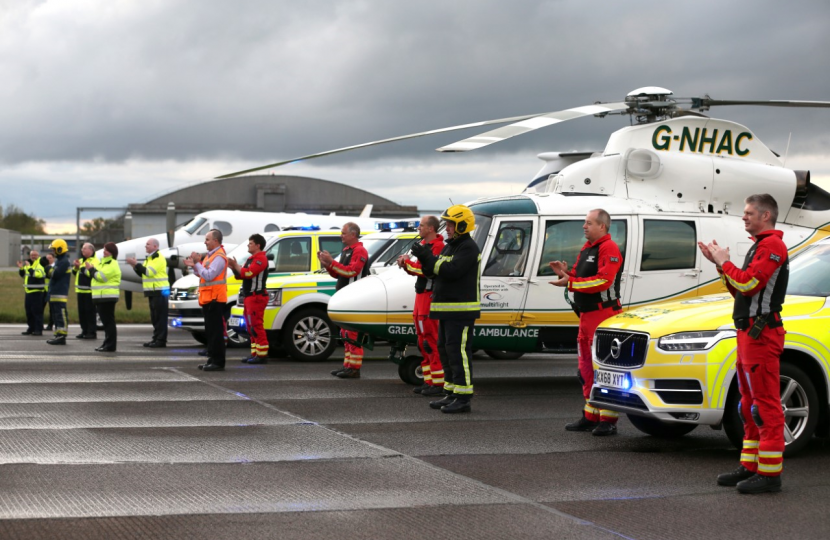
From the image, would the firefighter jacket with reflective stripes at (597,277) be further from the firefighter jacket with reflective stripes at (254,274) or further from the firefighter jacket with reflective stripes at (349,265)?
the firefighter jacket with reflective stripes at (254,274)

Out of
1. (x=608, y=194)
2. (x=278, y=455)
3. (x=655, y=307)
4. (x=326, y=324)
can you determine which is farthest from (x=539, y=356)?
(x=278, y=455)

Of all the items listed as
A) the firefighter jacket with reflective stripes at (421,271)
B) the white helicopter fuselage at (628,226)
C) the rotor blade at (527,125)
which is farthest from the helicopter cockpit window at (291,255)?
the rotor blade at (527,125)

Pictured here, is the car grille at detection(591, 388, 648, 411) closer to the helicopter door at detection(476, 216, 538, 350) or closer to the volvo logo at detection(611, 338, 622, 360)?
the volvo logo at detection(611, 338, 622, 360)

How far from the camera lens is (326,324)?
15.9 m

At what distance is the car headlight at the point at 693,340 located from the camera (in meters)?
7.73

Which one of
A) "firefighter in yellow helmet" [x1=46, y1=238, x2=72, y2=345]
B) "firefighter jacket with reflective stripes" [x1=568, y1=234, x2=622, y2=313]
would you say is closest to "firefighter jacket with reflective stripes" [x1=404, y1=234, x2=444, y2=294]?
"firefighter jacket with reflective stripes" [x1=568, y1=234, x2=622, y2=313]

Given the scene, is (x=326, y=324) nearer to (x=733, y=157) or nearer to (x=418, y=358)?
(x=418, y=358)

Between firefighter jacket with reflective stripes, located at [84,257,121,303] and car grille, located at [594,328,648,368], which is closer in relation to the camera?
car grille, located at [594,328,648,368]

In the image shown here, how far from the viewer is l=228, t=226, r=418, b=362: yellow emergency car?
15578mm

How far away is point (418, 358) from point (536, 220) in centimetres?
229

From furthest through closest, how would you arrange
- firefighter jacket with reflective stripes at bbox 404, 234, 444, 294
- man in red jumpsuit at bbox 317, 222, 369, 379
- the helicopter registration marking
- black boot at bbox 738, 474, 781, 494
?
man in red jumpsuit at bbox 317, 222, 369, 379 < the helicopter registration marking < firefighter jacket with reflective stripes at bbox 404, 234, 444, 294 < black boot at bbox 738, 474, 781, 494

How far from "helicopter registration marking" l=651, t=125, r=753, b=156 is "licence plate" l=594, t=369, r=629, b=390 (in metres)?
5.32

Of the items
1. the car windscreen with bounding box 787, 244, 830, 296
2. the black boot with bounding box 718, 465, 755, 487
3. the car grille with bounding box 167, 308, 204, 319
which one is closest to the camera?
the black boot with bounding box 718, 465, 755, 487

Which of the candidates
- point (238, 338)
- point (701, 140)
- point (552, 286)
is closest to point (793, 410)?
point (552, 286)
